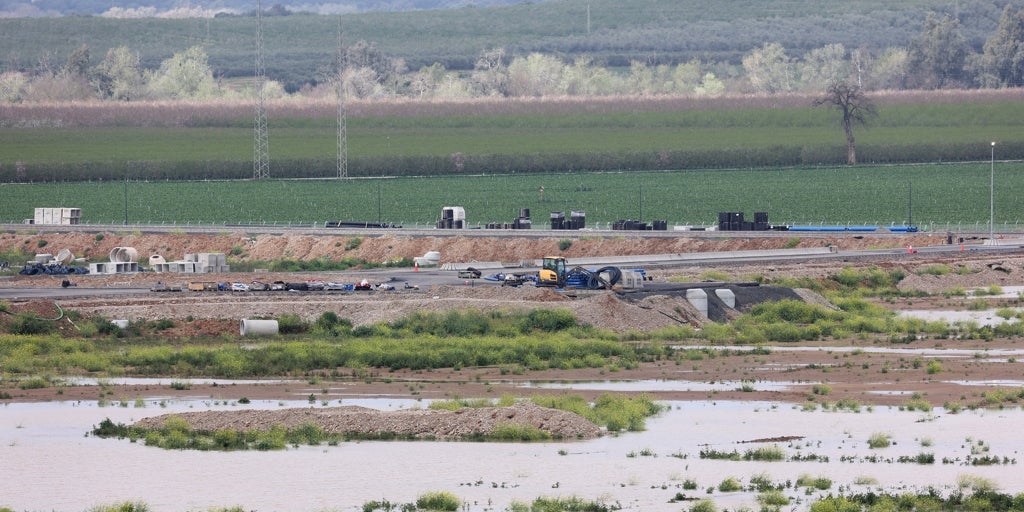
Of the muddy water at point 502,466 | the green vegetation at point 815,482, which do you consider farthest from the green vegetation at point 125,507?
the green vegetation at point 815,482

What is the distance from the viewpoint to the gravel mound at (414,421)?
162 feet

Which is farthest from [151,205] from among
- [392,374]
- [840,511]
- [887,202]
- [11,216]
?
[840,511]

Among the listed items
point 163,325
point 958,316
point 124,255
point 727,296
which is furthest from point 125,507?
point 124,255

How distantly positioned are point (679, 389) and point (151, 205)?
11317cm

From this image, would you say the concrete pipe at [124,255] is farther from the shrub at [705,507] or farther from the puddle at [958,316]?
the shrub at [705,507]

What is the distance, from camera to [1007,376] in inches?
2341

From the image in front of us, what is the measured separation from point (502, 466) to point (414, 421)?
18.0ft

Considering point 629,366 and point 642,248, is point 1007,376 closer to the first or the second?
point 629,366

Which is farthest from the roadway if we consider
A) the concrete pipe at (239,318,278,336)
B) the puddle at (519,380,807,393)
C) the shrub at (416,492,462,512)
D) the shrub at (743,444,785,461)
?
the shrub at (416,492,462,512)

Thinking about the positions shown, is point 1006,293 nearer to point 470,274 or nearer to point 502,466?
point 470,274

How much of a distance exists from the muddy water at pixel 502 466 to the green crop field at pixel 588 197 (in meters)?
83.4

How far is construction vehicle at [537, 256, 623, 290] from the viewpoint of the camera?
3199 inches

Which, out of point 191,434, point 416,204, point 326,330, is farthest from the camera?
point 416,204

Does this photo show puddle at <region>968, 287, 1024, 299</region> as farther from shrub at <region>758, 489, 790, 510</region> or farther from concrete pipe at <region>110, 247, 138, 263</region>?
shrub at <region>758, 489, 790, 510</region>
